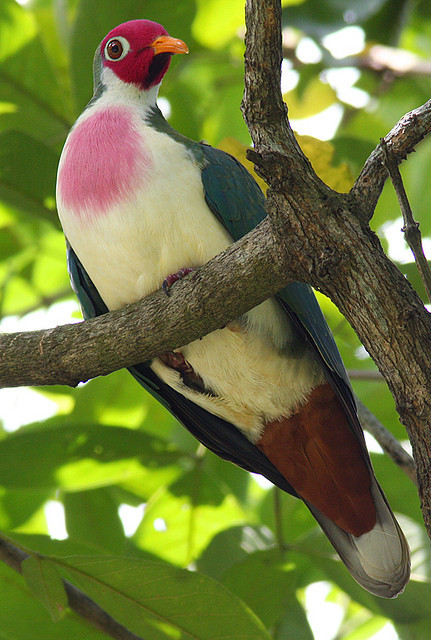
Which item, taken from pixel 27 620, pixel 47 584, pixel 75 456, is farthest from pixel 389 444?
pixel 27 620

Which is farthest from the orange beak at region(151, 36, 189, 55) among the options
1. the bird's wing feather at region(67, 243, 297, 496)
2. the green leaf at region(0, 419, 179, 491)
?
the green leaf at region(0, 419, 179, 491)

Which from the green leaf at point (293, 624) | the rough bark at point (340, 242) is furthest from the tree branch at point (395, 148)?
the green leaf at point (293, 624)

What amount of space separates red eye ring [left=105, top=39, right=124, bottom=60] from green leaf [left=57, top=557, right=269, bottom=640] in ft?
5.87

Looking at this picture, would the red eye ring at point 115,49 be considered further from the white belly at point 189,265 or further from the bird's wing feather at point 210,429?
the bird's wing feather at point 210,429

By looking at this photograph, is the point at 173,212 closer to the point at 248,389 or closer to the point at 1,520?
the point at 248,389

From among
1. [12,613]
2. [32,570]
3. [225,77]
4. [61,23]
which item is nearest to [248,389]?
[32,570]

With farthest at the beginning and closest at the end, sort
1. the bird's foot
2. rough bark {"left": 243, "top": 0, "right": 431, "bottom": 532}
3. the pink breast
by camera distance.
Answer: the pink breast < the bird's foot < rough bark {"left": 243, "top": 0, "right": 431, "bottom": 532}

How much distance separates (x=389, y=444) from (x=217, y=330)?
0.72m

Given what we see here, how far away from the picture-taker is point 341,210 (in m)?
1.73

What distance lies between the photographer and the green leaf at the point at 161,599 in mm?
2195

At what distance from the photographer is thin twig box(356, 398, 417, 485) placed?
248 centimetres

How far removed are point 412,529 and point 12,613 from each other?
1.47m

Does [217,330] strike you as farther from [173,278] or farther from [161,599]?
[161,599]

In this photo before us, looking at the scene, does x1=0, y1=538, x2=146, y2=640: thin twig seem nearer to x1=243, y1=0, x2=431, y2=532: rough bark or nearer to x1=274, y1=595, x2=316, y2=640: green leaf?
x1=274, y1=595, x2=316, y2=640: green leaf
